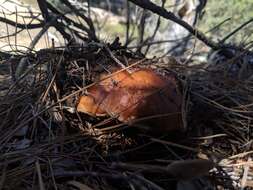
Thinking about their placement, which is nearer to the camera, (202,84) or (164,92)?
(164,92)

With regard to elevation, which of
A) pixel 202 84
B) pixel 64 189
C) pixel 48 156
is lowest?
pixel 64 189

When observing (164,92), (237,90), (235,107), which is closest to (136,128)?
→ (164,92)

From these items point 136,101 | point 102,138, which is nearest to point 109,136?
point 102,138

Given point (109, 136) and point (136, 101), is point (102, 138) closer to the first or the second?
point (109, 136)

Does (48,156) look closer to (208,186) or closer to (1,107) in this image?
(1,107)

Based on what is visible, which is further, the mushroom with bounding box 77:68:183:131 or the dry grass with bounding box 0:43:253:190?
the mushroom with bounding box 77:68:183:131

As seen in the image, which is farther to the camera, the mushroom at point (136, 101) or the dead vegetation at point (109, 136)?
the mushroom at point (136, 101)

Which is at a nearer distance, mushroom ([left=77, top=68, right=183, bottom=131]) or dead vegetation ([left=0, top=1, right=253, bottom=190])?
dead vegetation ([left=0, top=1, right=253, bottom=190])

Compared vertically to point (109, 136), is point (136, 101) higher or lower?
higher
